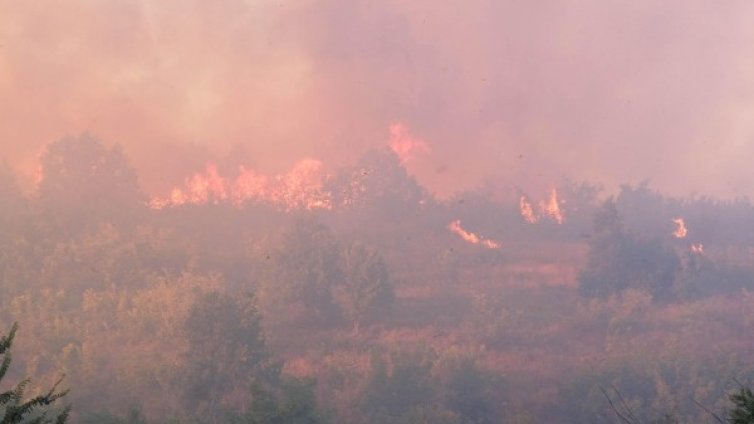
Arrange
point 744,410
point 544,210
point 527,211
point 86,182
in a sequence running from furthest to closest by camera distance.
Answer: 1. point 527,211
2. point 544,210
3. point 86,182
4. point 744,410

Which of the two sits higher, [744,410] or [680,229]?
[680,229]

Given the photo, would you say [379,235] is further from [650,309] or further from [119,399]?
[119,399]

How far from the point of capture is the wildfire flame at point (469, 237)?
192ft

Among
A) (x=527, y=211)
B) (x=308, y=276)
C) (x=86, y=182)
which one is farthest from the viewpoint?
(x=527, y=211)

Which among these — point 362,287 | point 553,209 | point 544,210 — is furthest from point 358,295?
point 553,209

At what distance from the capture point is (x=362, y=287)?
42.4 metres

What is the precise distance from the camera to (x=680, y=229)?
63219 millimetres

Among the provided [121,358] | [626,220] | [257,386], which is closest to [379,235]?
[626,220]

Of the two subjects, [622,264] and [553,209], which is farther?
[553,209]

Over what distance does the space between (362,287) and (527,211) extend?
2863 cm

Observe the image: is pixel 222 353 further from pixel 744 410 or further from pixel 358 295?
pixel 744 410

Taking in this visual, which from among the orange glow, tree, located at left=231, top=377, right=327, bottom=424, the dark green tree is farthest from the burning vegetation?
the dark green tree

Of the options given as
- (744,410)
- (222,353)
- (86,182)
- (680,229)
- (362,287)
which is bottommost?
(744,410)

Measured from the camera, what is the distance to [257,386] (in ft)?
68.0
